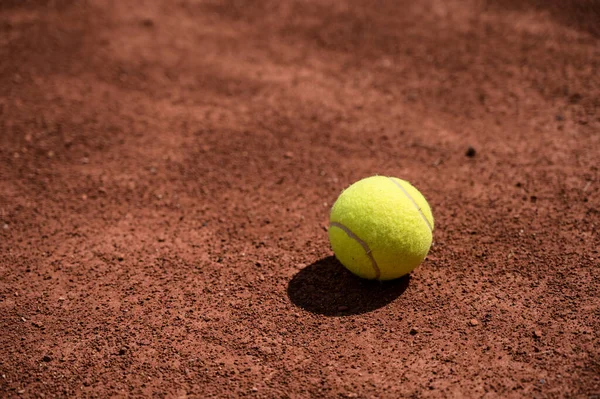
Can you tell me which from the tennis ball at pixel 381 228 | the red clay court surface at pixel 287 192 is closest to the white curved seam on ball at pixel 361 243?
the tennis ball at pixel 381 228

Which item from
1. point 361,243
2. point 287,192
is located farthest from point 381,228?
point 287,192

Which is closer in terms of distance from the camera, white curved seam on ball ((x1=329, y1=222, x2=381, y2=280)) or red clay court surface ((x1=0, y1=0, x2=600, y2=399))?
red clay court surface ((x1=0, y1=0, x2=600, y2=399))

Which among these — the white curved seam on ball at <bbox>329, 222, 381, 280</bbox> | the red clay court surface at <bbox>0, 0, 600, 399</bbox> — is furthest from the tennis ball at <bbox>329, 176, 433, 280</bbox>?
the red clay court surface at <bbox>0, 0, 600, 399</bbox>

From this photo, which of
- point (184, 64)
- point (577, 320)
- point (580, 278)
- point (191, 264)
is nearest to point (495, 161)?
point (580, 278)

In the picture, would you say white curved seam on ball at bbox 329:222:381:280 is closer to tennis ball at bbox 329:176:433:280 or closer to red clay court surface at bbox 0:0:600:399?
tennis ball at bbox 329:176:433:280

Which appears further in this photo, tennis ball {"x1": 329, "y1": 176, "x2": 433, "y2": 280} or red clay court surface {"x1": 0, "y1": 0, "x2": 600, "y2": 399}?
tennis ball {"x1": 329, "y1": 176, "x2": 433, "y2": 280}

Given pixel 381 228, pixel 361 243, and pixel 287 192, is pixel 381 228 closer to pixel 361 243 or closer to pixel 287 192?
pixel 361 243
